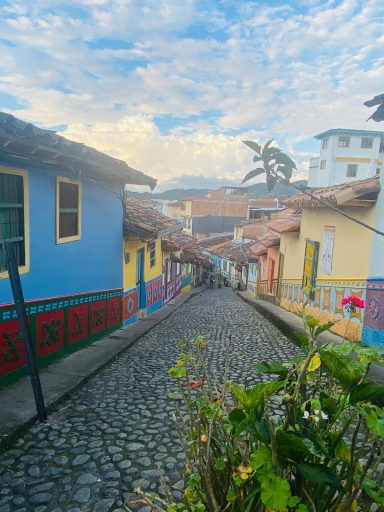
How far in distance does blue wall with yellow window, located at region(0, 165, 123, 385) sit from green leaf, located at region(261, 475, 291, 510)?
470 centimetres

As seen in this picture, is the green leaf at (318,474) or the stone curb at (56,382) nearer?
the green leaf at (318,474)

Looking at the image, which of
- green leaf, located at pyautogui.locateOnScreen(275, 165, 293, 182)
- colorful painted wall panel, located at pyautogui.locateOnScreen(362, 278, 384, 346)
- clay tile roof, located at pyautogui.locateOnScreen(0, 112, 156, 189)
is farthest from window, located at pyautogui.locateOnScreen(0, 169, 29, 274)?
colorful painted wall panel, located at pyautogui.locateOnScreen(362, 278, 384, 346)

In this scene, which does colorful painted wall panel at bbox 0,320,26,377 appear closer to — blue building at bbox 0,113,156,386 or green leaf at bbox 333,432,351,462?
blue building at bbox 0,113,156,386

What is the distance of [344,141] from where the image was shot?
4734 centimetres

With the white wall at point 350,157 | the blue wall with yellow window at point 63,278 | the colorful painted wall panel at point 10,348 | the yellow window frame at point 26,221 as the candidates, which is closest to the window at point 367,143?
the white wall at point 350,157

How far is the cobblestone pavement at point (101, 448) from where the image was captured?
318cm

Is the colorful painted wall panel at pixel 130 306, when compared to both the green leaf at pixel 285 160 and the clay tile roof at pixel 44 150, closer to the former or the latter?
the clay tile roof at pixel 44 150

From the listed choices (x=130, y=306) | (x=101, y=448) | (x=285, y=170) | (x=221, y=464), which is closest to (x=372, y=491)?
(x=221, y=464)

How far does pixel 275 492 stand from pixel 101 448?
2.85 m

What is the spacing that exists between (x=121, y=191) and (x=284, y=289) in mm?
8927

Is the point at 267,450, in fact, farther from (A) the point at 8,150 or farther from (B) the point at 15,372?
(B) the point at 15,372

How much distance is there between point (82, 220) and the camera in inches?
318

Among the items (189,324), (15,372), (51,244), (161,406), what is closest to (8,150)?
(51,244)

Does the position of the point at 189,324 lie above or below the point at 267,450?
below
